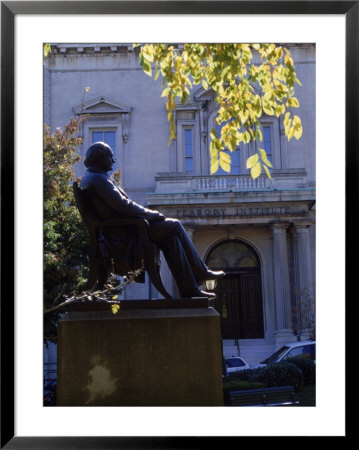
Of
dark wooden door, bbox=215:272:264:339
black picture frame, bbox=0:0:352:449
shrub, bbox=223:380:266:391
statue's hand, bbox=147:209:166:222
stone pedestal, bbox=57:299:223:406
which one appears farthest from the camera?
dark wooden door, bbox=215:272:264:339

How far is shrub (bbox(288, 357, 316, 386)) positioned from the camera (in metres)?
14.3

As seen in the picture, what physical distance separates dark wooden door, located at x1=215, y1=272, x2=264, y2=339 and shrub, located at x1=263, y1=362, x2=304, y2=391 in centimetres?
930

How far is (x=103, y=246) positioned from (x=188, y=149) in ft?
66.0

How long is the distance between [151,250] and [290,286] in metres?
18.5

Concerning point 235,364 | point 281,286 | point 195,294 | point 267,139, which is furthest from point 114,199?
point 267,139

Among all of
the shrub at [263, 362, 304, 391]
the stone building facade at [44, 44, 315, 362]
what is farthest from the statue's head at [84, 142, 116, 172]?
the stone building facade at [44, 44, 315, 362]

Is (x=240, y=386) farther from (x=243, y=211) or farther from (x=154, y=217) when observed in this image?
(x=243, y=211)

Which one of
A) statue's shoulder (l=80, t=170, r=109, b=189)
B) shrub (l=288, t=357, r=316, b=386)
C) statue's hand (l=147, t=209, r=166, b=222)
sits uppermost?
statue's shoulder (l=80, t=170, r=109, b=189)

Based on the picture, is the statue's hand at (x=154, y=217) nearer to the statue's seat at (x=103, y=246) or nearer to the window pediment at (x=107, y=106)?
the statue's seat at (x=103, y=246)

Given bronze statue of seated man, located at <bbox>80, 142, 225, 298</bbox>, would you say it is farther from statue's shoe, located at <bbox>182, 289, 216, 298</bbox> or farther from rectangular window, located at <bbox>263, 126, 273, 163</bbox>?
rectangular window, located at <bbox>263, 126, 273, 163</bbox>

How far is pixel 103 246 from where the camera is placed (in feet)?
23.9

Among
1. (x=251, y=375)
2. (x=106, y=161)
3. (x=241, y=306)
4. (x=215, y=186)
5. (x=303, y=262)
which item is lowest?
(x=251, y=375)

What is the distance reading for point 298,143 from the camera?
2608 cm

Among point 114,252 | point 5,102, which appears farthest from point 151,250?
point 5,102
